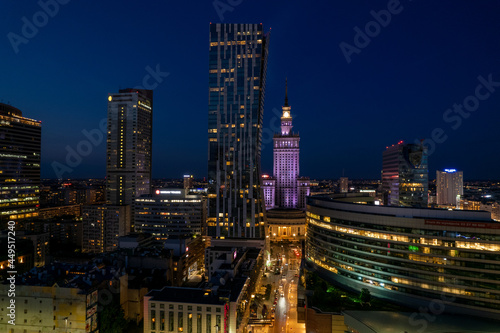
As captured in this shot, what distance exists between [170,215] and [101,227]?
26.7 meters

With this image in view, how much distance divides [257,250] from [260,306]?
2276cm

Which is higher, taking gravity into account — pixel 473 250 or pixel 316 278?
pixel 473 250

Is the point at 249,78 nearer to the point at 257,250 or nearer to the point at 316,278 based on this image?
the point at 257,250

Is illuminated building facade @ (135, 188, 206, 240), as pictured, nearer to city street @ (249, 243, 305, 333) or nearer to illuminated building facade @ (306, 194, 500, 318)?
city street @ (249, 243, 305, 333)

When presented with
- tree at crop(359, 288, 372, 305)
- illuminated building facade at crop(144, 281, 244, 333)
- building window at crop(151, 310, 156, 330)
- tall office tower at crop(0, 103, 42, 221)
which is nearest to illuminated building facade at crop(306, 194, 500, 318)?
tree at crop(359, 288, 372, 305)

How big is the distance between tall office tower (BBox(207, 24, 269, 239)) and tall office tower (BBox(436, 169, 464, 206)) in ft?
431

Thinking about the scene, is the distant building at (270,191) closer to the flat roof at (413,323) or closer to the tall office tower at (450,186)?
the tall office tower at (450,186)

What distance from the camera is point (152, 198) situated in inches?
4542

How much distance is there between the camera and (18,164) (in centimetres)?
12812

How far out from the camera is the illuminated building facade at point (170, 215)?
11262 centimetres

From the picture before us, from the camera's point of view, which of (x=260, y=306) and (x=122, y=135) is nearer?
(x=260, y=306)

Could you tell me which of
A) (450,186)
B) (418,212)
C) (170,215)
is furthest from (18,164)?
(450,186)

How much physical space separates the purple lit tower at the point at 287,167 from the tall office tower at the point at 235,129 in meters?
71.5

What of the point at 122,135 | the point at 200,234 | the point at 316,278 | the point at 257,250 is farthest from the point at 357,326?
the point at 122,135
